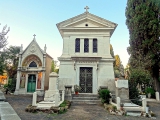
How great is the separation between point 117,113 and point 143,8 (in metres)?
14.0

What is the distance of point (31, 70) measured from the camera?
752 inches

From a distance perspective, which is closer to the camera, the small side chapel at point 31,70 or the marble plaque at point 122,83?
the marble plaque at point 122,83

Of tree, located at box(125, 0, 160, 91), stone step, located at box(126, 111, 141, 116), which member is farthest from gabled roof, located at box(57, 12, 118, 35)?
stone step, located at box(126, 111, 141, 116)

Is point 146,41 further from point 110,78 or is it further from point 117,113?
point 117,113

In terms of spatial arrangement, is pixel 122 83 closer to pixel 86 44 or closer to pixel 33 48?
pixel 86 44

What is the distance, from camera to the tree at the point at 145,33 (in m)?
16.1

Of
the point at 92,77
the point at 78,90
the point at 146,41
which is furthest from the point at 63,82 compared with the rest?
the point at 146,41

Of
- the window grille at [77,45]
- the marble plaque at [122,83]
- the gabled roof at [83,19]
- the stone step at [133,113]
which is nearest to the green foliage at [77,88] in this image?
the marble plaque at [122,83]

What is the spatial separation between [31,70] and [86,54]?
8.16m

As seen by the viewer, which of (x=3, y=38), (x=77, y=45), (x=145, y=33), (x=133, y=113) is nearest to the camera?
(x=133, y=113)

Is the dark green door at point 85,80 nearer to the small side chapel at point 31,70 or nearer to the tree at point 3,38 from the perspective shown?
the small side chapel at point 31,70

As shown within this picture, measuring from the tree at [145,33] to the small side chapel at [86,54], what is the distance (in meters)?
3.27

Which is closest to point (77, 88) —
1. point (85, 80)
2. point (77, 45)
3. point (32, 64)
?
point (85, 80)

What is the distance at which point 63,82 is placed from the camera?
1522 centimetres
